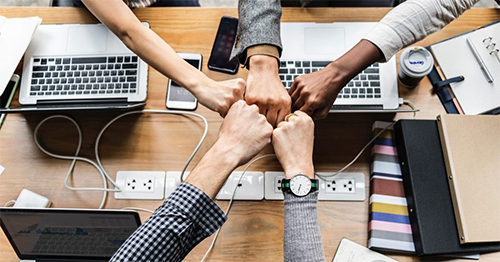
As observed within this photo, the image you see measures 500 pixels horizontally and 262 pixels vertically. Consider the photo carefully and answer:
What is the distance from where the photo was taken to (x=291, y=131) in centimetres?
87

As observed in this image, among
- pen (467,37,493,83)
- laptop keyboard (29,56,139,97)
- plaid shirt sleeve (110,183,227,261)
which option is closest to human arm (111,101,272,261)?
plaid shirt sleeve (110,183,227,261)

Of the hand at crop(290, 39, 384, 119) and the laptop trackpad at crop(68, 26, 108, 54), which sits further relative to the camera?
the laptop trackpad at crop(68, 26, 108, 54)

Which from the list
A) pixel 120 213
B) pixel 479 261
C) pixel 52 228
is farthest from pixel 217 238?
pixel 479 261

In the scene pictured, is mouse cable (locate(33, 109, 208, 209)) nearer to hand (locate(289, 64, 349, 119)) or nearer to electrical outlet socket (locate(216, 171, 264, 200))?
electrical outlet socket (locate(216, 171, 264, 200))

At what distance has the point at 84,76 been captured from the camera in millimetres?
1020

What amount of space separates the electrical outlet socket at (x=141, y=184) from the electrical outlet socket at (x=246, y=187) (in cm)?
16

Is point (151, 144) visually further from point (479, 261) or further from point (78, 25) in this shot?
point (479, 261)

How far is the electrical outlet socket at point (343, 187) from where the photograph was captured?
3.21 feet

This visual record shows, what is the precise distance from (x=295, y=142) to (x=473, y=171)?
1.41ft

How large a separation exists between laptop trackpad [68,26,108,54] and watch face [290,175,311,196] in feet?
2.08

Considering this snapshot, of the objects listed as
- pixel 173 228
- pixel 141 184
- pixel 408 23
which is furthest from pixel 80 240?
pixel 408 23

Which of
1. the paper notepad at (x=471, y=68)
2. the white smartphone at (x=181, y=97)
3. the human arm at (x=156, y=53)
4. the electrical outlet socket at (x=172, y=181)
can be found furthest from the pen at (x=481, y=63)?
the electrical outlet socket at (x=172, y=181)

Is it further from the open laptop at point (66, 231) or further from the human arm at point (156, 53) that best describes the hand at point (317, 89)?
the open laptop at point (66, 231)

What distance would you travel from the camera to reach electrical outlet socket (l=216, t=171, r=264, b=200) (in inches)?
38.7
